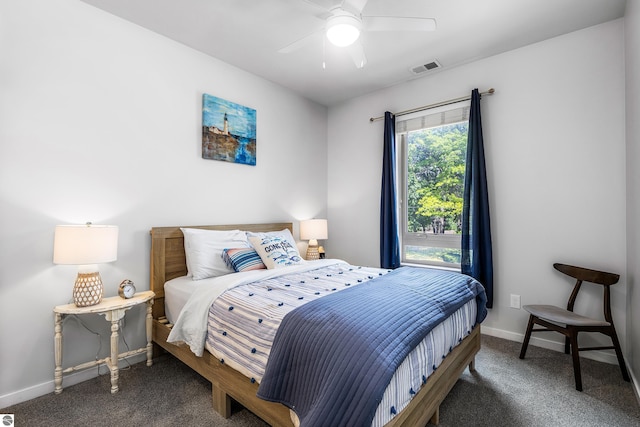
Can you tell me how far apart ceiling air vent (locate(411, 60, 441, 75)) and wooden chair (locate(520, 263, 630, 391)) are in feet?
7.24

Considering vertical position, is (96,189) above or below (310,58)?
Result: below

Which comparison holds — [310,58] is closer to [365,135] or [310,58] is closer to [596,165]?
[365,135]

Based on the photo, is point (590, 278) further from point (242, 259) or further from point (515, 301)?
point (242, 259)

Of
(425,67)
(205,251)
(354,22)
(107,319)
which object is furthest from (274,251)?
(425,67)

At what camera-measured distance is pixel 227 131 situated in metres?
3.09

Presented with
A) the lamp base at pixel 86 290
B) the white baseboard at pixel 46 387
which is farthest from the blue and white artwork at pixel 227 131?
the white baseboard at pixel 46 387

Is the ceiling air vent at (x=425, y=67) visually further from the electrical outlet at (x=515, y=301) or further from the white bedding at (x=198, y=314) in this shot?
the white bedding at (x=198, y=314)

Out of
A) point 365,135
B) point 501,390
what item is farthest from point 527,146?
point 501,390

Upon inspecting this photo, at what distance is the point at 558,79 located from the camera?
266 cm

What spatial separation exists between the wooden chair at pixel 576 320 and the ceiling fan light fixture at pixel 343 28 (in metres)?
2.47

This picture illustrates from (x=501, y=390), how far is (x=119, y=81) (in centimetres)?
358

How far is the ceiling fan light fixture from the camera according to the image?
2.02m

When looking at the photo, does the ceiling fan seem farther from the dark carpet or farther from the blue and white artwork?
the dark carpet

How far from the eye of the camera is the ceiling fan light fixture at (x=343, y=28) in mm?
2023
